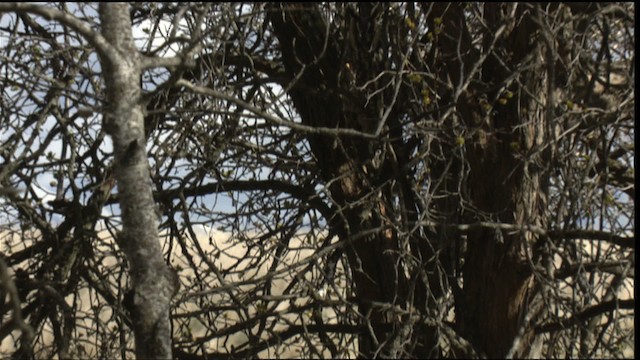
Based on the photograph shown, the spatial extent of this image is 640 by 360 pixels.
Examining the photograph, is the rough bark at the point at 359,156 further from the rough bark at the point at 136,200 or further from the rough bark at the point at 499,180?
the rough bark at the point at 136,200

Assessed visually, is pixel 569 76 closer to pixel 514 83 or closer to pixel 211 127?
pixel 514 83

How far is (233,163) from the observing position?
18.9 feet

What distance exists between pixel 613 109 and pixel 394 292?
57.7 inches

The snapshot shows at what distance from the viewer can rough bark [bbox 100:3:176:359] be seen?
337cm

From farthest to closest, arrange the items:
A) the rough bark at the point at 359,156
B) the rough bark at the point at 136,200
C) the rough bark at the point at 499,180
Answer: the rough bark at the point at 359,156 → the rough bark at the point at 499,180 → the rough bark at the point at 136,200

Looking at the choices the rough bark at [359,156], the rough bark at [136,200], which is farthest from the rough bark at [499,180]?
the rough bark at [136,200]

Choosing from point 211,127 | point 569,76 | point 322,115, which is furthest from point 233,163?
point 569,76

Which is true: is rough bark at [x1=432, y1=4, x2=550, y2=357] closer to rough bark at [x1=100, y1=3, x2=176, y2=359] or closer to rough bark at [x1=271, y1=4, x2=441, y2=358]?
rough bark at [x1=271, y1=4, x2=441, y2=358]

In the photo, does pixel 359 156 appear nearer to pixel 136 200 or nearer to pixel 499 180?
pixel 499 180

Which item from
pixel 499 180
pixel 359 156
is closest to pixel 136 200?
pixel 359 156

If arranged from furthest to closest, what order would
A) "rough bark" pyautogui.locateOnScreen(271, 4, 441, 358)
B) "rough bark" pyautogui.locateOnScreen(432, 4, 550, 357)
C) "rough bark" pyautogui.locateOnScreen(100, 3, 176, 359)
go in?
1. "rough bark" pyautogui.locateOnScreen(271, 4, 441, 358)
2. "rough bark" pyautogui.locateOnScreen(432, 4, 550, 357)
3. "rough bark" pyautogui.locateOnScreen(100, 3, 176, 359)

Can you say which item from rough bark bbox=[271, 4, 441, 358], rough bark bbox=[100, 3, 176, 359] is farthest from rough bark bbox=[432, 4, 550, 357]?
rough bark bbox=[100, 3, 176, 359]

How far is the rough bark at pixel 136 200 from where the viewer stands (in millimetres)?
3371

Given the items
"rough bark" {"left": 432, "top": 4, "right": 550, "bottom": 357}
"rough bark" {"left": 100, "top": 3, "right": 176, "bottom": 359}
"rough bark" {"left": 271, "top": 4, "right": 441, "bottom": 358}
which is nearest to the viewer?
"rough bark" {"left": 100, "top": 3, "right": 176, "bottom": 359}
